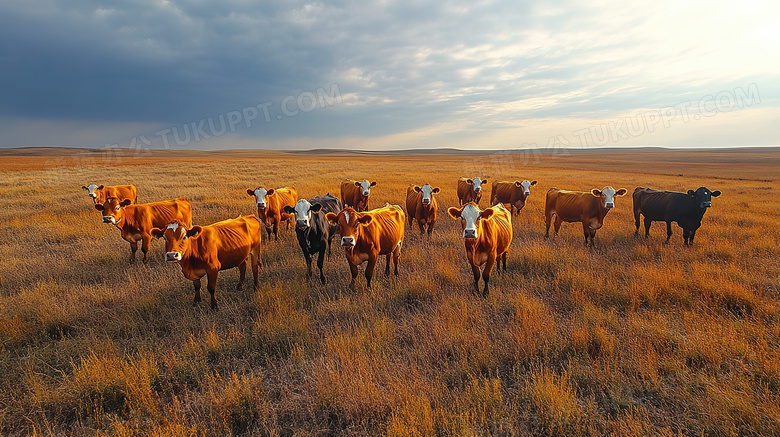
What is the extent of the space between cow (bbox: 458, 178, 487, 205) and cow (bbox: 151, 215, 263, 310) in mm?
9617

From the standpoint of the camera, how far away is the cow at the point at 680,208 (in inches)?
335

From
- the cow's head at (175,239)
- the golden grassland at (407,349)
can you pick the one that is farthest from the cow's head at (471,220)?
the cow's head at (175,239)

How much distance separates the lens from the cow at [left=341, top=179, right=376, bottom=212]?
502 inches

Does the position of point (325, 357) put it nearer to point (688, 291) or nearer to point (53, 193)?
point (688, 291)

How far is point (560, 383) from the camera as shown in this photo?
138 inches

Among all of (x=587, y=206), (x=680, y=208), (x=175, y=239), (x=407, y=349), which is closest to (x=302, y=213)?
(x=175, y=239)

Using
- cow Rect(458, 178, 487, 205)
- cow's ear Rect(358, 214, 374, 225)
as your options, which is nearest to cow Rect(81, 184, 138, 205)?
cow's ear Rect(358, 214, 374, 225)

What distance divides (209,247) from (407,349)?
3809 mm

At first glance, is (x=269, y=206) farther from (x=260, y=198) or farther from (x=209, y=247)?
(x=209, y=247)

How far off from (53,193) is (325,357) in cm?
A: 2426

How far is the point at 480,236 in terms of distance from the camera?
18.7 feet

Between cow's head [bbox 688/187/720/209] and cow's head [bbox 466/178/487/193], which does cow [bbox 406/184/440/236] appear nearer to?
cow's head [bbox 466/178/487/193]

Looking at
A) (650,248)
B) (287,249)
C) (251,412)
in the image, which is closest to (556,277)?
(650,248)

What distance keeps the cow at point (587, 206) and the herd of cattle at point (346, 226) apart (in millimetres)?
25
